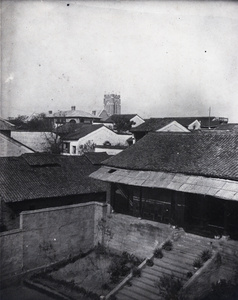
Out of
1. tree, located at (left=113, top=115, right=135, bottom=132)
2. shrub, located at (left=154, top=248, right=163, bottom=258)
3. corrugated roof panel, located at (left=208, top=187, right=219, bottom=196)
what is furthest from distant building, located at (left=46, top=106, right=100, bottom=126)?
corrugated roof panel, located at (left=208, top=187, right=219, bottom=196)

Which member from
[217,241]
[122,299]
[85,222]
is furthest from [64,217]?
[217,241]

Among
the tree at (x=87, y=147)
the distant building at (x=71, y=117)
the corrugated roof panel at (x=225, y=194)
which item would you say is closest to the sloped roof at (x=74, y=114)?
the distant building at (x=71, y=117)

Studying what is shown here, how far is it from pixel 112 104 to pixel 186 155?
2740 inches

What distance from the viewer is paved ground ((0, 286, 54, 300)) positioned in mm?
16250

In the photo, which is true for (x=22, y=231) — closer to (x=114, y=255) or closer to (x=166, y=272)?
(x=114, y=255)

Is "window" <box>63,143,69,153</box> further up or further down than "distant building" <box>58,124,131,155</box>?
further down

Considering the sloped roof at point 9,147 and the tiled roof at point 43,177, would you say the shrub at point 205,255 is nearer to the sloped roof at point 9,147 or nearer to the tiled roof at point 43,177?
the tiled roof at point 43,177

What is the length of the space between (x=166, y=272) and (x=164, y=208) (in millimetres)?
5040

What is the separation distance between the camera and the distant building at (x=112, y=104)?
290 ft

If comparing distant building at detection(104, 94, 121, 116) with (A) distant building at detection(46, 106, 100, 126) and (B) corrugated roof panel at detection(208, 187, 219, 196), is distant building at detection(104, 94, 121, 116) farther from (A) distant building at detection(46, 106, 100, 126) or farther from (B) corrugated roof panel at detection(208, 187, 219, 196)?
(B) corrugated roof panel at detection(208, 187, 219, 196)

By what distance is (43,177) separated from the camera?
73.8 ft

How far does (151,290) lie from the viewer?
14.7 m

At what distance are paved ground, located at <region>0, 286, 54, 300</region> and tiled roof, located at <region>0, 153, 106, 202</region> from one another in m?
4.78

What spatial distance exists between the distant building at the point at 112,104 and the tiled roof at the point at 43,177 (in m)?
62.7
